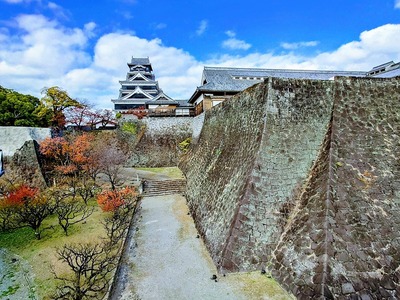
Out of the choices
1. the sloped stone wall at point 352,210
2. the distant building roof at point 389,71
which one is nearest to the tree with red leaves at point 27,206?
the sloped stone wall at point 352,210

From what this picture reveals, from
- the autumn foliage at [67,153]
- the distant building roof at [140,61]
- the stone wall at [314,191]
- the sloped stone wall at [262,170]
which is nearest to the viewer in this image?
the stone wall at [314,191]

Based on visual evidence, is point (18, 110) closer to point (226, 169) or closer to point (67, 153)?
point (67, 153)

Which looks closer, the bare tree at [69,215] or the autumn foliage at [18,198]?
the bare tree at [69,215]

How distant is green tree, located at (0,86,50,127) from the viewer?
17.7 m

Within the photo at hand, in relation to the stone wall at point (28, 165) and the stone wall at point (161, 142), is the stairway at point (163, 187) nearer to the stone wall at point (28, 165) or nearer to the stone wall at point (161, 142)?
the stone wall at point (161, 142)

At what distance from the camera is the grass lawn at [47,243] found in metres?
6.55

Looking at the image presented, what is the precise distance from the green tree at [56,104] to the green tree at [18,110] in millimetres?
528

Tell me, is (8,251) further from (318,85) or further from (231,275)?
(318,85)

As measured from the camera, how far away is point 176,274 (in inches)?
255

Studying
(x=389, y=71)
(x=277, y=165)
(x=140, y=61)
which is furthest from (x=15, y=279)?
(x=140, y=61)

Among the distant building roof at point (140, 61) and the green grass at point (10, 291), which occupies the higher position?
the distant building roof at point (140, 61)

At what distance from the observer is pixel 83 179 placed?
628 inches

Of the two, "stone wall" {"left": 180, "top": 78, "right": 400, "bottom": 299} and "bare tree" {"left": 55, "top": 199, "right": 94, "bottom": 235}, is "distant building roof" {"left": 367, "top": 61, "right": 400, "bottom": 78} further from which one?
"bare tree" {"left": 55, "top": 199, "right": 94, "bottom": 235}

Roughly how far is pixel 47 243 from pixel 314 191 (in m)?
9.57
